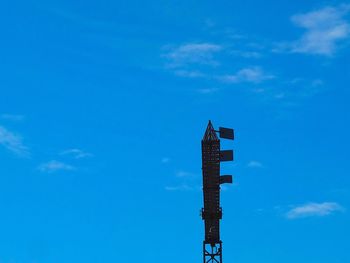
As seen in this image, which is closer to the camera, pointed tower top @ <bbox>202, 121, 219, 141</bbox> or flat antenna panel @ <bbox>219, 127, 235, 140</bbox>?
pointed tower top @ <bbox>202, 121, 219, 141</bbox>

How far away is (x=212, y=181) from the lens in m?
63.2

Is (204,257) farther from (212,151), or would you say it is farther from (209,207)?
(212,151)

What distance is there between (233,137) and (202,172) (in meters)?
4.07

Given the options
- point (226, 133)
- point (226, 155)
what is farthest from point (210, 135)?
point (226, 133)

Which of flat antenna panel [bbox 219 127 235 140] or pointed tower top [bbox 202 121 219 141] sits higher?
flat antenna panel [bbox 219 127 235 140]

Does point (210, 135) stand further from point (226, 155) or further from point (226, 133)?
point (226, 133)

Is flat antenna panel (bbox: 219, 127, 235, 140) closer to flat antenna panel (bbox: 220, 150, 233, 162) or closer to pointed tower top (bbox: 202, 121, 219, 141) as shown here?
pointed tower top (bbox: 202, 121, 219, 141)

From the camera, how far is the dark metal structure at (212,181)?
62.8 meters

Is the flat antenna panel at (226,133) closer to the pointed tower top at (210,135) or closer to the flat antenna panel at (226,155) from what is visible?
the pointed tower top at (210,135)

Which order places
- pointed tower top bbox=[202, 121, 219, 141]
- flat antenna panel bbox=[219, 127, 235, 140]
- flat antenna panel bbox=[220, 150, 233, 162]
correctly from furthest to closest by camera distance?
flat antenna panel bbox=[219, 127, 235, 140]
flat antenna panel bbox=[220, 150, 233, 162]
pointed tower top bbox=[202, 121, 219, 141]

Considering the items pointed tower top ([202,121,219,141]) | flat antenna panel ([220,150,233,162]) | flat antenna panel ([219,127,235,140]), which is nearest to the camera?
pointed tower top ([202,121,219,141])

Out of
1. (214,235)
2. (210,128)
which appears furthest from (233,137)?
(214,235)

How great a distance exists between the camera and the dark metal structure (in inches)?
2473

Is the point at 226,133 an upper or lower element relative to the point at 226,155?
upper
